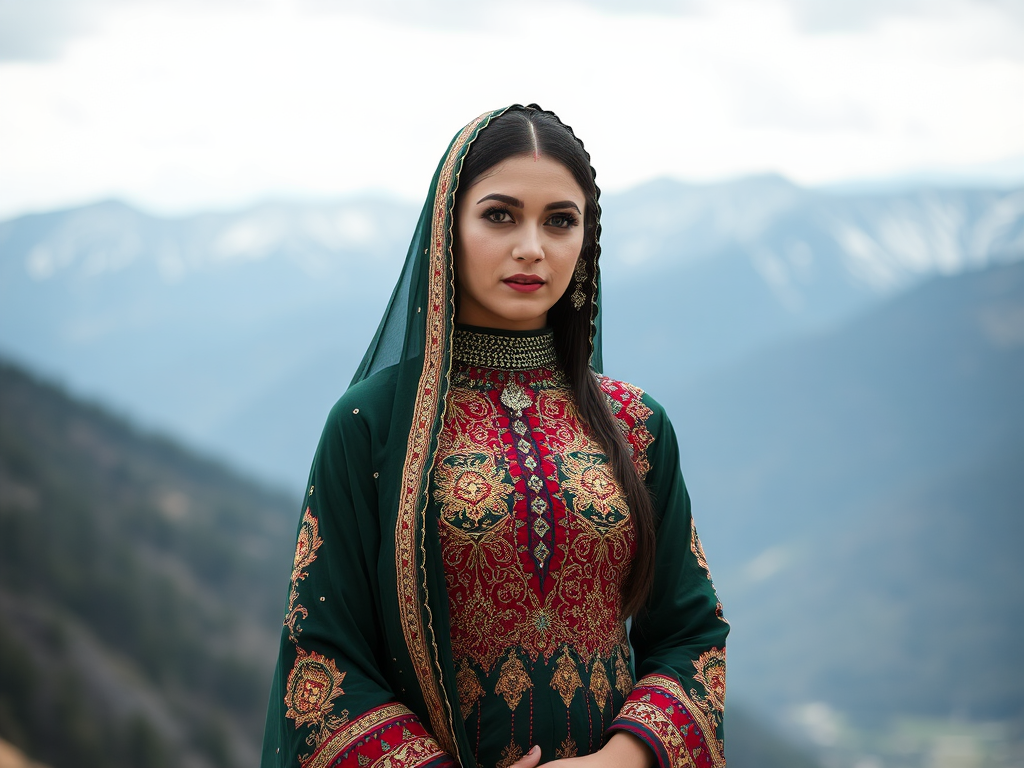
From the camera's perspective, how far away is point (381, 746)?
5.23ft

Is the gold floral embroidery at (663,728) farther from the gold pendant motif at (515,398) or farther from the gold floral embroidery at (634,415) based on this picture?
the gold pendant motif at (515,398)

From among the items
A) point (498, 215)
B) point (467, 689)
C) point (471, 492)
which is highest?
point (498, 215)

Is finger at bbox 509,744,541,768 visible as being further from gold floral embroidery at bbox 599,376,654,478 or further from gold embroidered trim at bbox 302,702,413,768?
gold floral embroidery at bbox 599,376,654,478

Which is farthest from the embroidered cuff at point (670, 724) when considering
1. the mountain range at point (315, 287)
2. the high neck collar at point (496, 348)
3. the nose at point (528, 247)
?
the mountain range at point (315, 287)

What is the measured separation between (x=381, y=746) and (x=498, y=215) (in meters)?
0.82

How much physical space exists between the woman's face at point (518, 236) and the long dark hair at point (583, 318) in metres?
0.03

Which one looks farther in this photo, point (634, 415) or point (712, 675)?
point (634, 415)

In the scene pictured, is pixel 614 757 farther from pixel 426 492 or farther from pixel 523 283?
pixel 523 283
